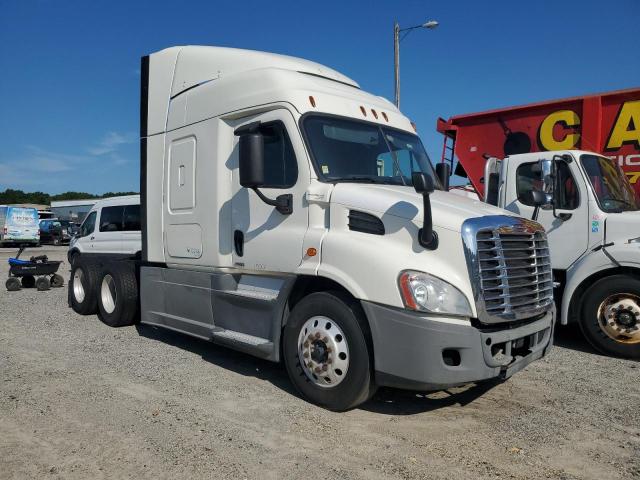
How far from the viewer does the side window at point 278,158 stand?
5.01m

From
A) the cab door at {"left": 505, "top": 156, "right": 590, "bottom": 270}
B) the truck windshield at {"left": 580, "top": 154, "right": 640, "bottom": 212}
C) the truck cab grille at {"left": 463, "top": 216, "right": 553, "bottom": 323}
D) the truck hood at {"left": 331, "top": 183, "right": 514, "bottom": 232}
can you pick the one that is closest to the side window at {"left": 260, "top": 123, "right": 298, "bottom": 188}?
the truck hood at {"left": 331, "top": 183, "right": 514, "bottom": 232}

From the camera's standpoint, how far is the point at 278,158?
514 centimetres

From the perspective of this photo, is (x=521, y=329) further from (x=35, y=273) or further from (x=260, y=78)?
(x=35, y=273)

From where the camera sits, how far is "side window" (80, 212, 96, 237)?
15117 millimetres

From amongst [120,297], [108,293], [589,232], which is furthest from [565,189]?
[108,293]

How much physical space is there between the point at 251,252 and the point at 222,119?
148 centimetres

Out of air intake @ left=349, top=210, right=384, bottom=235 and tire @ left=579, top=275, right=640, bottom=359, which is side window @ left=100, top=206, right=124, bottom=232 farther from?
tire @ left=579, top=275, right=640, bottom=359

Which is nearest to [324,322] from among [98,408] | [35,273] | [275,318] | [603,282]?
[275,318]

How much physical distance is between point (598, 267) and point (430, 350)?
11.3 ft

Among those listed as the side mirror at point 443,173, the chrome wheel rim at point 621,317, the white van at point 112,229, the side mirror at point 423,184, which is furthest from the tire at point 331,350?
the white van at point 112,229

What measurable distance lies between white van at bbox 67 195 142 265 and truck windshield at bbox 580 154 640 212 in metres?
10.1

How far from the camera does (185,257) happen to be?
6281 mm

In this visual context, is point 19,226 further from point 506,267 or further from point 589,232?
point 506,267

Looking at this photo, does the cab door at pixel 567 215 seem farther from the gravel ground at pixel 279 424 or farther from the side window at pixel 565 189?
the gravel ground at pixel 279 424
